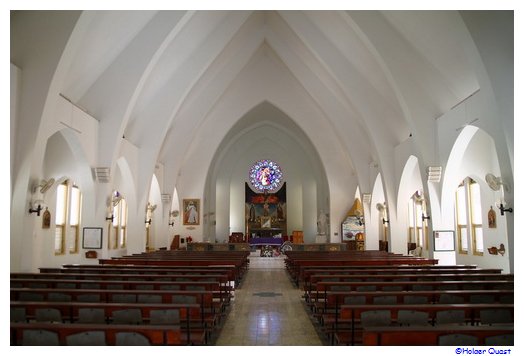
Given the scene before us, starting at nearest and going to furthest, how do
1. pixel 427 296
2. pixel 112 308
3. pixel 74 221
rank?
pixel 112 308
pixel 427 296
pixel 74 221

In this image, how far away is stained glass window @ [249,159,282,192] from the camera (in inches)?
1166

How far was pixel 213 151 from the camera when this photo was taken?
73.3 ft

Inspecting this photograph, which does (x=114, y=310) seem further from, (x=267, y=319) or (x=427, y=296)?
(x=427, y=296)

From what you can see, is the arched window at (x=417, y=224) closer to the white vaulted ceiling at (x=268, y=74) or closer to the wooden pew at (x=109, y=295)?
the white vaulted ceiling at (x=268, y=74)

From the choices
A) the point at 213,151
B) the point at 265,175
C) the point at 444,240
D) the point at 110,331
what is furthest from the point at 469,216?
the point at 265,175

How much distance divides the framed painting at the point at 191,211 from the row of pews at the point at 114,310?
527 inches

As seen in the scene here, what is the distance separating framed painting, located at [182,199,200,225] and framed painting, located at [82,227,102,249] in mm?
10608

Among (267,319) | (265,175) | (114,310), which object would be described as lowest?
(267,319)

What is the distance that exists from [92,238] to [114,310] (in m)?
7.57

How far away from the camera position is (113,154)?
1188 cm

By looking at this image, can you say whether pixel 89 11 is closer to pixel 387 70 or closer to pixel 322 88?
pixel 387 70

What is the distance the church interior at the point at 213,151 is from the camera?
5262 millimetres

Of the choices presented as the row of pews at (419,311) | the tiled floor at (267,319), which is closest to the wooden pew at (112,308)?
the tiled floor at (267,319)
